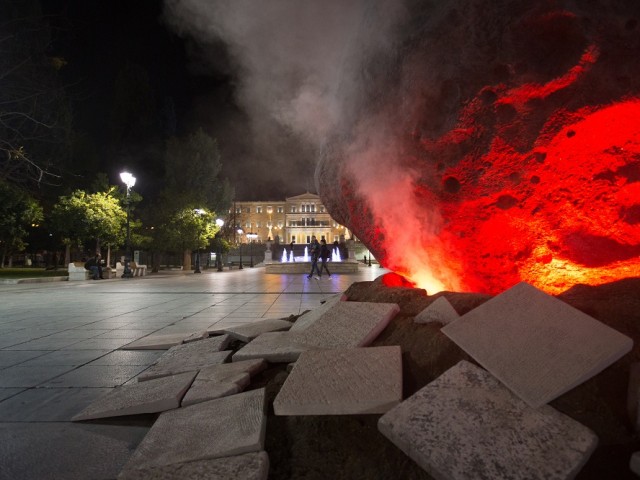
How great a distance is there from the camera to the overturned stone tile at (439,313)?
8.29ft

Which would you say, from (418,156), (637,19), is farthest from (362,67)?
(637,19)

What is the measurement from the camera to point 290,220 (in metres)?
91.2

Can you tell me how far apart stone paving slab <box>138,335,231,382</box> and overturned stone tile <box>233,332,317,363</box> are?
243mm

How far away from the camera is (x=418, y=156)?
124 inches

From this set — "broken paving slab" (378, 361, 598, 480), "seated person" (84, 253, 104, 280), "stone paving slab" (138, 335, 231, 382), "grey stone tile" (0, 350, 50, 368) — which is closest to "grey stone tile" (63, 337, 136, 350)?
"grey stone tile" (0, 350, 50, 368)

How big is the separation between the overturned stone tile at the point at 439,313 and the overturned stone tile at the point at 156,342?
2.90m

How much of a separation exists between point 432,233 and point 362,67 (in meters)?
1.56

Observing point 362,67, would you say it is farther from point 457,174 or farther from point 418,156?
point 457,174

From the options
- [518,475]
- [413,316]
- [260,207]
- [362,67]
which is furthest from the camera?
[260,207]

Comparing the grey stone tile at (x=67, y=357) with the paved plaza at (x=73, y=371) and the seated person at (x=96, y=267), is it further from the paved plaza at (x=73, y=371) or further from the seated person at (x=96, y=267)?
the seated person at (x=96, y=267)

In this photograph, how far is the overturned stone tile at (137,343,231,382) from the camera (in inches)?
120

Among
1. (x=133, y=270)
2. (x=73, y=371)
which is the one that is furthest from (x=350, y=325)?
(x=133, y=270)

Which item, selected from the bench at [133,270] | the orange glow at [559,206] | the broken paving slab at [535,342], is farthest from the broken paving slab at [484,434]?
the bench at [133,270]

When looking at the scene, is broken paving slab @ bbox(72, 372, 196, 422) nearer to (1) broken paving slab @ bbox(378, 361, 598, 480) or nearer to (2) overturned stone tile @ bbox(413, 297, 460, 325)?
(1) broken paving slab @ bbox(378, 361, 598, 480)
